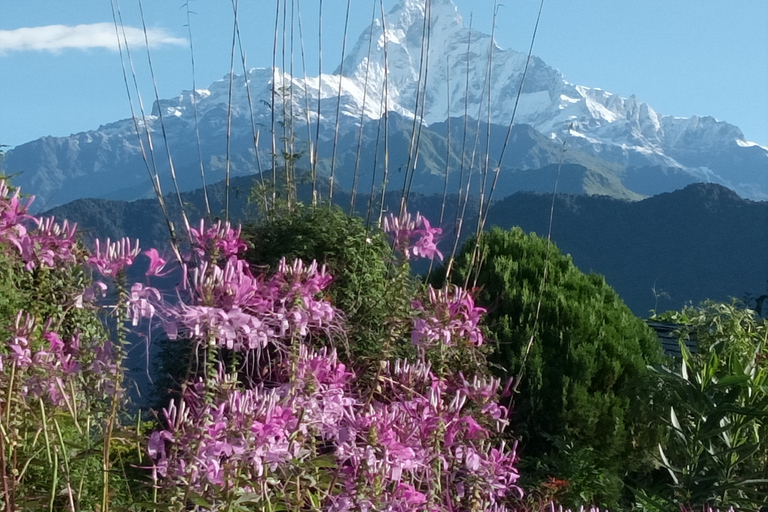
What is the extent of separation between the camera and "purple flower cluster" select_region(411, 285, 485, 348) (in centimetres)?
177

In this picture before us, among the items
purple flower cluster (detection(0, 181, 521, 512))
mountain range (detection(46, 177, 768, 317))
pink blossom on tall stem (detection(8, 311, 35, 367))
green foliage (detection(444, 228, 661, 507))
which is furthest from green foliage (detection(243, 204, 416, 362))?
mountain range (detection(46, 177, 768, 317))

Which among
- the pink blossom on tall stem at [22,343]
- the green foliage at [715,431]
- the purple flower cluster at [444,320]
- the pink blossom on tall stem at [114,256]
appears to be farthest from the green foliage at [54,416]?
the green foliage at [715,431]

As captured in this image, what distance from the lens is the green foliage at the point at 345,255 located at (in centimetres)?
296

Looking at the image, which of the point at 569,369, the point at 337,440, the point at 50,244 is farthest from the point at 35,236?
the point at 569,369

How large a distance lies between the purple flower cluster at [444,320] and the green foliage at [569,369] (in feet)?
5.04

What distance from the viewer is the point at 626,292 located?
7169 centimetres

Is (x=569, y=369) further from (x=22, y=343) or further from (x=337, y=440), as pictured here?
(x=22, y=343)

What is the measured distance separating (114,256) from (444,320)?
71cm

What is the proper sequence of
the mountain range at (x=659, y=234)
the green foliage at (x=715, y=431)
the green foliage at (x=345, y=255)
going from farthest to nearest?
the mountain range at (x=659, y=234)
the green foliage at (x=345, y=255)
the green foliage at (x=715, y=431)

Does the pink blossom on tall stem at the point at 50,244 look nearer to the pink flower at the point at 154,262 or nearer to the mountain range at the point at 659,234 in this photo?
the pink flower at the point at 154,262

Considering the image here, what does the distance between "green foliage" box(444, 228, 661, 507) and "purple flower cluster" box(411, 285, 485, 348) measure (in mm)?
1535

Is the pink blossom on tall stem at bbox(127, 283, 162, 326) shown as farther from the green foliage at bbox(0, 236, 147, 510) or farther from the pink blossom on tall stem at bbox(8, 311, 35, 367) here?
the pink blossom on tall stem at bbox(8, 311, 35, 367)

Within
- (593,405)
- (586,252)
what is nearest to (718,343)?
(593,405)

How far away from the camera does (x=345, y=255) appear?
316 cm
